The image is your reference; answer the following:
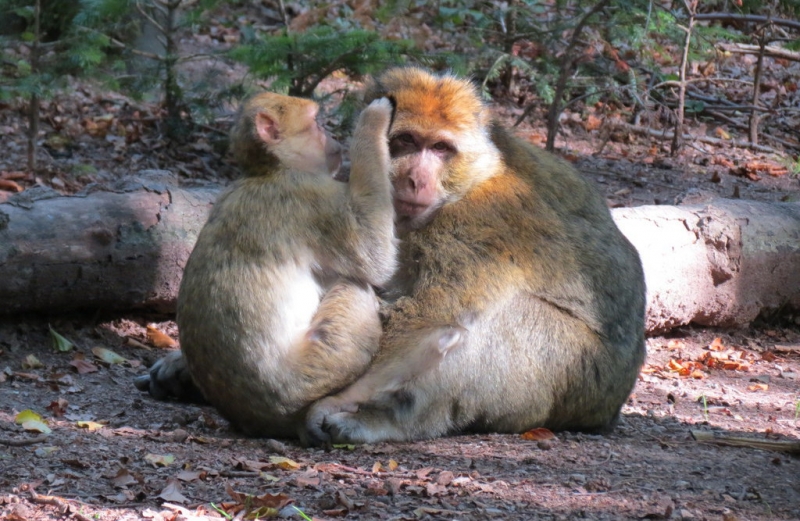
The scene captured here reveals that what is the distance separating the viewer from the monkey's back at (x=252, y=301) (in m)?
4.91

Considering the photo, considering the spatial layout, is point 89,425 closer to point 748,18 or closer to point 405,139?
point 405,139

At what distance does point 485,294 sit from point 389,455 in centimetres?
104

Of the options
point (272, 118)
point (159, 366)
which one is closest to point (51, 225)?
point (159, 366)

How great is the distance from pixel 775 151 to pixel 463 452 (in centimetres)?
917

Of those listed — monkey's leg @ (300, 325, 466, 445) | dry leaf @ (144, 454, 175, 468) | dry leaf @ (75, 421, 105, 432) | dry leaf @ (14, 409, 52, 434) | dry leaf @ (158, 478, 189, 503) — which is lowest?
dry leaf @ (75, 421, 105, 432)

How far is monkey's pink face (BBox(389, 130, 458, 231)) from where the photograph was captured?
209 inches

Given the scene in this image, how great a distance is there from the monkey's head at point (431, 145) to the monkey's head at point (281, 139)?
1.42 ft

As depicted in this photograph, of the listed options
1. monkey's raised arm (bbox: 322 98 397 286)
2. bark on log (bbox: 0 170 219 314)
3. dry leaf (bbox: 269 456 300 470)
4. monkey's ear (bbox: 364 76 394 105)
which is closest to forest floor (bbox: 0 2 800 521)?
dry leaf (bbox: 269 456 300 470)

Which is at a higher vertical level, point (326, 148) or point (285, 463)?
point (326, 148)

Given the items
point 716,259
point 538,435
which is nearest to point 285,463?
point 538,435

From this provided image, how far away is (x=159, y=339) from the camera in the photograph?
7176 millimetres

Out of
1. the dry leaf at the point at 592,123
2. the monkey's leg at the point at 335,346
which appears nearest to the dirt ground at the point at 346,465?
the monkey's leg at the point at 335,346

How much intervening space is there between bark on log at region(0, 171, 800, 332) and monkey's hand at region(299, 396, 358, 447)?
250 cm

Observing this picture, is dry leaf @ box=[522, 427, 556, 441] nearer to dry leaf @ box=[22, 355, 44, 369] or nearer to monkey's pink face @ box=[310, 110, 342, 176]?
monkey's pink face @ box=[310, 110, 342, 176]
